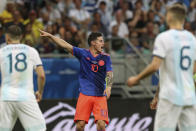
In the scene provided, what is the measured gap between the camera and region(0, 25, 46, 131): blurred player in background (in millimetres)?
7414

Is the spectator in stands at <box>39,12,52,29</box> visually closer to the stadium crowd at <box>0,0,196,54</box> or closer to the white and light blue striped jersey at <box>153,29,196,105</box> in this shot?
the stadium crowd at <box>0,0,196,54</box>

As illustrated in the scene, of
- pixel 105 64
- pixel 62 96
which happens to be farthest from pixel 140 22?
pixel 105 64

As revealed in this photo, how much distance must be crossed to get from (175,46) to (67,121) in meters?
6.39

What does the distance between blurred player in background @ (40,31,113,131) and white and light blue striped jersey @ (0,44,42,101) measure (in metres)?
1.65

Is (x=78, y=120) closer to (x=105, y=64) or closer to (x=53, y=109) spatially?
(x=105, y=64)

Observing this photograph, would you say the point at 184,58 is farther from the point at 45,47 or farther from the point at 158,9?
the point at 158,9

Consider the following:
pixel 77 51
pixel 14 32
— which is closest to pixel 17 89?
pixel 14 32

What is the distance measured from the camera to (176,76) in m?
6.35

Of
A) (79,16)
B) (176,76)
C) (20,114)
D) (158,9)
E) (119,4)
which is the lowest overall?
(20,114)

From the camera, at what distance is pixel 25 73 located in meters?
7.46

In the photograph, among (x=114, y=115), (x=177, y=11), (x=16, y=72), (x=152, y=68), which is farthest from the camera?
(x=114, y=115)

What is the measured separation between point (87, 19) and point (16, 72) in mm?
7740

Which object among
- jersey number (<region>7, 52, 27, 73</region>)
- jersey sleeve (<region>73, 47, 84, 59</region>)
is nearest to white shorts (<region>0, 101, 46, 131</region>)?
jersey number (<region>7, 52, 27, 73</region>)

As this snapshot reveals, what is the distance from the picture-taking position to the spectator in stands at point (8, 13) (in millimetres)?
14148
